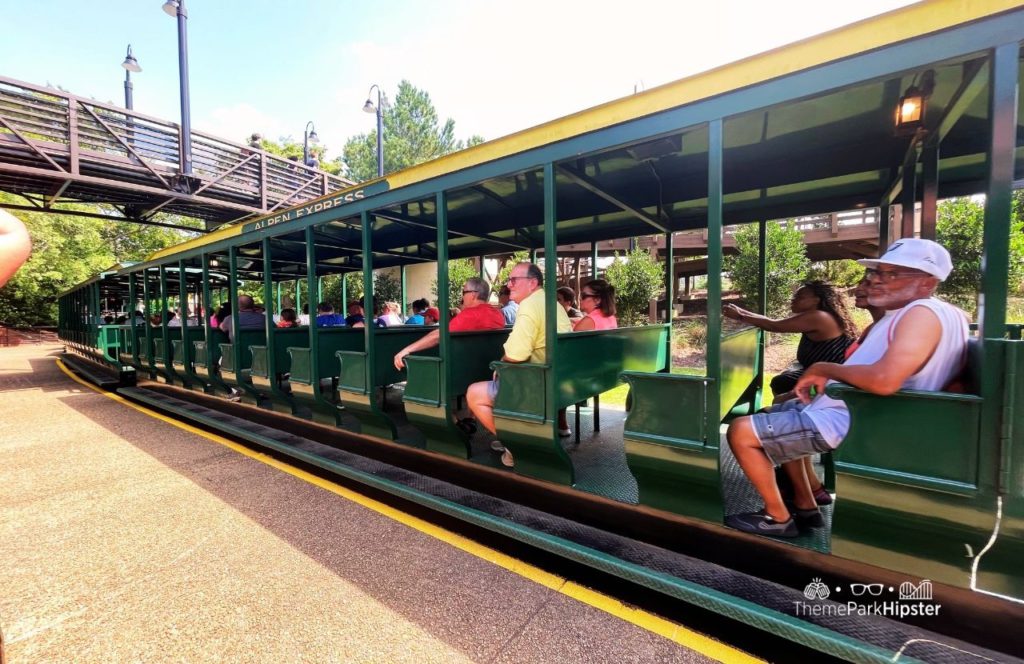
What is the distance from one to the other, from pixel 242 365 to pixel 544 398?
14.7 ft

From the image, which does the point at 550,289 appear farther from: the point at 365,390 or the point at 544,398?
the point at 365,390

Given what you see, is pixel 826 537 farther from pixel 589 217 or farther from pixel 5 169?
pixel 5 169

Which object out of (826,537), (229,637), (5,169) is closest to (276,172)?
(5,169)

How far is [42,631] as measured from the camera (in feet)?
7.02

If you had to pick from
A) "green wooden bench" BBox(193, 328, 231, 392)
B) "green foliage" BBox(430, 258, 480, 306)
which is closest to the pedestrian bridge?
"green wooden bench" BBox(193, 328, 231, 392)

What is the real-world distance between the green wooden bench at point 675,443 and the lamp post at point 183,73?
12150 millimetres

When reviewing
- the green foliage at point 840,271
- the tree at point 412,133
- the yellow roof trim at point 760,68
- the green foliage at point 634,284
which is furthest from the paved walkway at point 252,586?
the tree at point 412,133

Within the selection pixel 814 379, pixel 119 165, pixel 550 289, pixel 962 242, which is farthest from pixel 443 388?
pixel 962 242

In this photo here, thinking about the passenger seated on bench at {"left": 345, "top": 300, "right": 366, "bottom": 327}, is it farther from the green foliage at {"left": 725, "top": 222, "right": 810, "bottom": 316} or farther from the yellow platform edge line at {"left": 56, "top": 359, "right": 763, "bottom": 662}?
the green foliage at {"left": 725, "top": 222, "right": 810, "bottom": 316}

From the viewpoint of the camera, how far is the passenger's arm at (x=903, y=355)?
174 centimetres

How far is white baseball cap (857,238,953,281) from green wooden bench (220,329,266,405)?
5.87 meters

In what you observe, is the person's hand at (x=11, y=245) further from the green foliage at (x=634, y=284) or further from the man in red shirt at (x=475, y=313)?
the green foliage at (x=634, y=284)

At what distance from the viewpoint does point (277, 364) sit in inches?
197

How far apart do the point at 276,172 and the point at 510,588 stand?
1413 cm
